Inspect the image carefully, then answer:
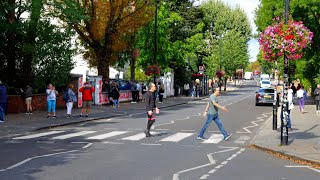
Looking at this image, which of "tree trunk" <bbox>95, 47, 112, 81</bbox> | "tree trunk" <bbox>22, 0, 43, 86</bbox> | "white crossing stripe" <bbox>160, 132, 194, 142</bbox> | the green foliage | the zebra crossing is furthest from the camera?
"tree trunk" <bbox>95, 47, 112, 81</bbox>

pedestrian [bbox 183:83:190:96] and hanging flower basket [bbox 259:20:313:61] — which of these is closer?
hanging flower basket [bbox 259:20:313:61]

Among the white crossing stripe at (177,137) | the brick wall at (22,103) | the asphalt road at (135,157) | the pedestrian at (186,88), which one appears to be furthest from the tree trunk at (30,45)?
the pedestrian at (186,88)

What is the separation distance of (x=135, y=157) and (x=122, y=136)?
489 cm

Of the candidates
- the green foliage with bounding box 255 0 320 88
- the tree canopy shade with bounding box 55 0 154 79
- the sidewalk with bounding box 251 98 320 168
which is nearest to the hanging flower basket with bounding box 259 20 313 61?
the sidewalk with bounding box 251 98 320 168

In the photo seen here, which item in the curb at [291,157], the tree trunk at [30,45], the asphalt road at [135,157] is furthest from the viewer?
the tree trunk at [30,45]

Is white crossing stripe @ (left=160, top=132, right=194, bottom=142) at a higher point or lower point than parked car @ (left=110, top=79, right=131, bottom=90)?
lower

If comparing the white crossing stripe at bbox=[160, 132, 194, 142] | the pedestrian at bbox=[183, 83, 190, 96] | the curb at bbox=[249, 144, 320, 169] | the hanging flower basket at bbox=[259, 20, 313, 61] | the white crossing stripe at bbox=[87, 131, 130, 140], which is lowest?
the curb at bbox=[249, 144, 320, 169]

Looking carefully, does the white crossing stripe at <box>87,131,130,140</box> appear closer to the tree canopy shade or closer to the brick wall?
the brick wall

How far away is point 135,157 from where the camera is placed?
12.3 m

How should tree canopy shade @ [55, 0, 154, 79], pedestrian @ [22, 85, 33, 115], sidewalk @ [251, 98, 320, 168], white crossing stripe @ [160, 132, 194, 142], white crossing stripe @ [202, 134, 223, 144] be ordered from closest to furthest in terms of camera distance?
sidewalk @ [251, 98, 320, 168] < white crossing stripe @ [202, 134, 223, 144] < white crossing stripe @ [160, 132, 194, 142] < pedestrian @ [22, 85, 33, 115] < tree canopy shade @ [55, 0, 154, 79]

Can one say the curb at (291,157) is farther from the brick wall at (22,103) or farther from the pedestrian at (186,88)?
the pedestrian at (186,88)

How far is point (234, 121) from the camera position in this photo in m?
24.4

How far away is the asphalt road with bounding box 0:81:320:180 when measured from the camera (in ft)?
32.3

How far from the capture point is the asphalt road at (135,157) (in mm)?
9859
